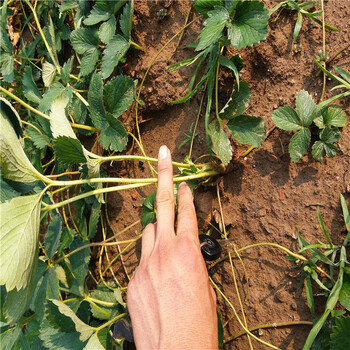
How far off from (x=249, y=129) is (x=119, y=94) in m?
0.51

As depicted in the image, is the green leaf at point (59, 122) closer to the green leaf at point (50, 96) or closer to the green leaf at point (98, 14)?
the green leaf at point (50, 96)

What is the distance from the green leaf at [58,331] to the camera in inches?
44.4

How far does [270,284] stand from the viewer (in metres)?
1.10

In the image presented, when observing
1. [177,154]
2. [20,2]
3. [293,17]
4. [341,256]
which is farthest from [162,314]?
[20,2]

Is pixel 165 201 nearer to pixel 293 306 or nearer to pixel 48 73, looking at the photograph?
pixel 293 306

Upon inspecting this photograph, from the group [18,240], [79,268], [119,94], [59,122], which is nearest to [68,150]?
[59,122]

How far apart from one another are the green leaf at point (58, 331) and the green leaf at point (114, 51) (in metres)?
0.93

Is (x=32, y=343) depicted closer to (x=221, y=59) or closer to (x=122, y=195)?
(x=122, y=195)

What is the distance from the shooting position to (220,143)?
111 cm

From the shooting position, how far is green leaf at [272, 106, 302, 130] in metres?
1.08

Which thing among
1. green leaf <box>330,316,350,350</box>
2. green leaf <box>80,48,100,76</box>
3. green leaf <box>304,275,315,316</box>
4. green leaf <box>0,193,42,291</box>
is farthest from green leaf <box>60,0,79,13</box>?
green leaf <box>330,316,350,350</box>

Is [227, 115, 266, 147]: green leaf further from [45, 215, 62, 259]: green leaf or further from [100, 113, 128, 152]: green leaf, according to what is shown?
[45, 215, 62, 259]: green leaf

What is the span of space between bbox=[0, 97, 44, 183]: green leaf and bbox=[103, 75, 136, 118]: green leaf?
1.37 feet

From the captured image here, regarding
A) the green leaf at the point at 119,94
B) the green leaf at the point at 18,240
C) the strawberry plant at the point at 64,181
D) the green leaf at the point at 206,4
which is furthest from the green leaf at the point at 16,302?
the green leaf at the point at 206,4
